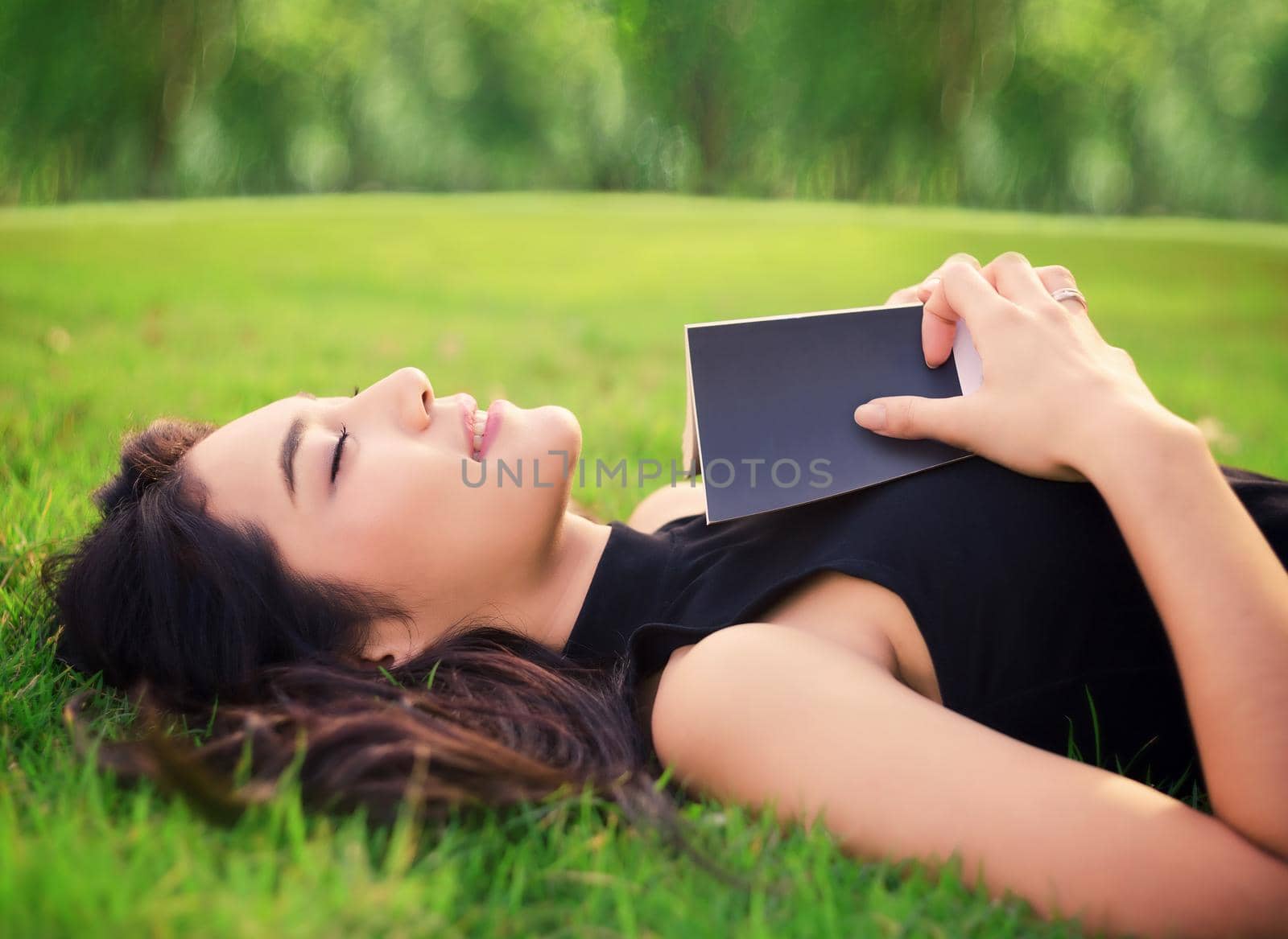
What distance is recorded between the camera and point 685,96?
19.0 metres

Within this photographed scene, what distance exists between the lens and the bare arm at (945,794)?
1.03 meters

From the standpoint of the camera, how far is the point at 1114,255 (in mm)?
9578

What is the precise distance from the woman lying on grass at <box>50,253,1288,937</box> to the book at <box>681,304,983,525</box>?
5 centimetres

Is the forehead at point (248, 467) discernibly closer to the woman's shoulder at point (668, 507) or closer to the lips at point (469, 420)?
the lips at point (469, 420)

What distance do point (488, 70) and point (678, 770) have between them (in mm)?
22875

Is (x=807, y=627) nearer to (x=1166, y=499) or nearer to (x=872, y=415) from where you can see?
(x=872, y=415)

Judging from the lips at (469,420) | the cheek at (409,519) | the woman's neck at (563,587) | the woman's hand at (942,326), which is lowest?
the woman's neck at (563,587)

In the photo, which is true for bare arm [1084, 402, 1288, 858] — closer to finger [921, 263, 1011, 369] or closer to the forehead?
finger [921, 263, 1011, 369]

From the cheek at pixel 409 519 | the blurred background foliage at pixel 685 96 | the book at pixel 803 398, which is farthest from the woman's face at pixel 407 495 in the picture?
the blurred background foliage at pixel 685 96

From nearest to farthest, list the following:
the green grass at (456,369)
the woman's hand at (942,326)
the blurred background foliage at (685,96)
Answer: the green grass at (456,369) → the woman's hand at (942,326) → the blurred background foliage at (685,96)

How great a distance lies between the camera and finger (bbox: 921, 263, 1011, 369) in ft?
4.61

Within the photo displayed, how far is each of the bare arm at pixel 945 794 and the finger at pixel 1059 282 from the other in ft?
2.18

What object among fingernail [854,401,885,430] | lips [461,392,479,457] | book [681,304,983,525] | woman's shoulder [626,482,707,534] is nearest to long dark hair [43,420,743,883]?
lips [461,392,479,457]

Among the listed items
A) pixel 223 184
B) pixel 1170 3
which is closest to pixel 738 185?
pixel 1170 3
